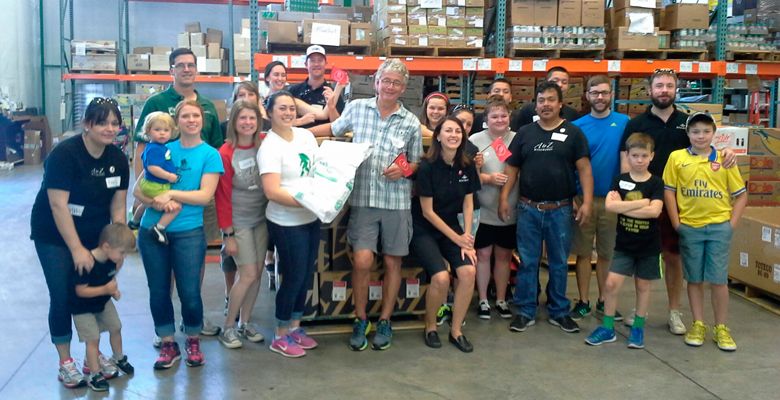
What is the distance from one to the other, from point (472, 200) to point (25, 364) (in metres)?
2.83

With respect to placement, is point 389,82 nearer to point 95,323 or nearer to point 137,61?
→ point 95,323

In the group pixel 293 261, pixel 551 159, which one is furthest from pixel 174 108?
pixel 551 159

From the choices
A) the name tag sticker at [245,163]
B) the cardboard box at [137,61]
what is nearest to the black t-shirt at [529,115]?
the name tag sticker at [245,163]

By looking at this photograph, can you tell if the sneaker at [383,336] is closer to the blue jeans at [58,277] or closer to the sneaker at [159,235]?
the sneaker at [159,235]

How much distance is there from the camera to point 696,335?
14.5ft

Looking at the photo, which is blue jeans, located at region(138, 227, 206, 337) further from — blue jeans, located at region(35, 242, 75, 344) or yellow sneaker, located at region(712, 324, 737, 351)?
yellow sneaker, located at region(712, 324, 737, 351)

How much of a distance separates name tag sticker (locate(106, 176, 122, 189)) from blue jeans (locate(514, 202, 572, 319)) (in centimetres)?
258

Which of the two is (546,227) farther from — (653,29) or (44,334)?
(653,29)

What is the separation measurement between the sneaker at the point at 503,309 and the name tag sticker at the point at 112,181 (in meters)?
2.80

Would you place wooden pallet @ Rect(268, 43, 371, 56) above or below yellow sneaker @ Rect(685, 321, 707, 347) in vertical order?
above

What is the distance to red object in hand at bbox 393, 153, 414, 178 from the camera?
4105mm

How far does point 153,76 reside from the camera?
588 inches

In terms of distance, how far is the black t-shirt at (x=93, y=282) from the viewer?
3.46 meters

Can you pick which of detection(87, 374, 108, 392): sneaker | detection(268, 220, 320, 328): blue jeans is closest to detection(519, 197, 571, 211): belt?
detection(268, 220, 320, 328): blue jeans
